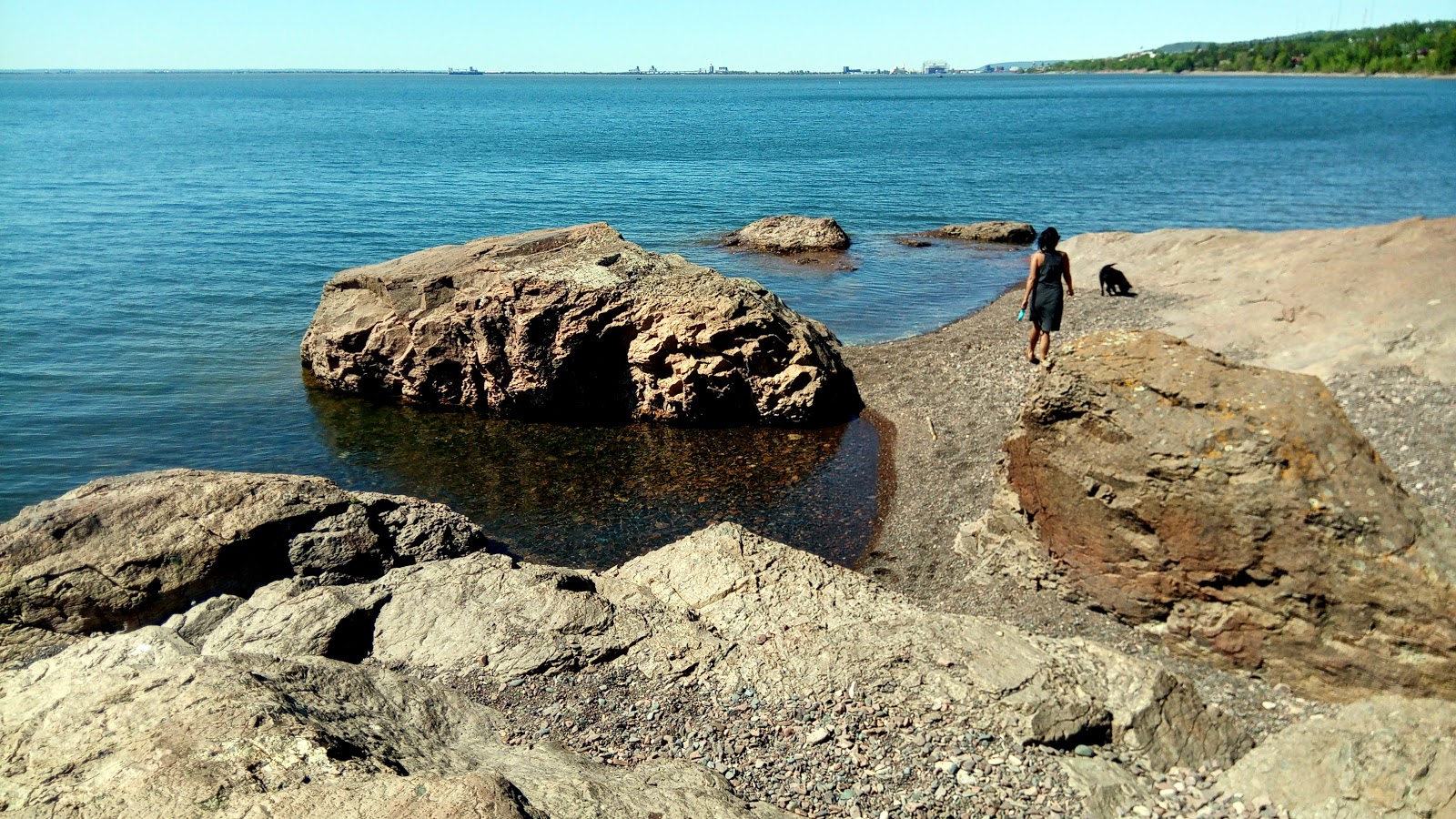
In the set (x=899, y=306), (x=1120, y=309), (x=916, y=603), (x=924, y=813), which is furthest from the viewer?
(x=899, y=306)

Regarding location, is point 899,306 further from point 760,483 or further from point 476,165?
point 476,165

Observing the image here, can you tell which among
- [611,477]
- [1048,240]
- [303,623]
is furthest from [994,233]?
[303,623]

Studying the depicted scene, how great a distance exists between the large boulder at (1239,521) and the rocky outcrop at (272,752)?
5.64 metres

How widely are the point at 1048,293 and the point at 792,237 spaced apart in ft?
77.6

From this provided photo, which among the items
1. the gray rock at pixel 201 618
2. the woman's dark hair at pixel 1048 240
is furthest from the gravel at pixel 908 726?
the woman's dark hair at pixel 1048 240

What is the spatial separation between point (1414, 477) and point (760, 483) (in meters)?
9.57

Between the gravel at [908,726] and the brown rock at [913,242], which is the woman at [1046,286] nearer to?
the gravel at [908,726]

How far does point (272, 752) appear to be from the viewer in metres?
6.00

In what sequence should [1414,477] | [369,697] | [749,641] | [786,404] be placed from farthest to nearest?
1. [786,404]
2. [1414,477]
3. [749,641]
4. [369,697]

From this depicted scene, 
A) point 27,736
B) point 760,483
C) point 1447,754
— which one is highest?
point 27,736

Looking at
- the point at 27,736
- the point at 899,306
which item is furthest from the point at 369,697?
the point at 899,306

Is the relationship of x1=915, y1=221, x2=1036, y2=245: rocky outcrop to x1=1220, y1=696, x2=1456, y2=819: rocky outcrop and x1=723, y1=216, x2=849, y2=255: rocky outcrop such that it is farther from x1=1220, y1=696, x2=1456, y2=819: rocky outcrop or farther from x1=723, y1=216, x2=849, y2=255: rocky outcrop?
x1=1220, y1=696, x2=1456, y2=819: rocky outcrop

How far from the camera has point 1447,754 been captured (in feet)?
24.4

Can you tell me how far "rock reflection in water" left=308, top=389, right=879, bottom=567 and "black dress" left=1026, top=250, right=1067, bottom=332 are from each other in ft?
12.7
